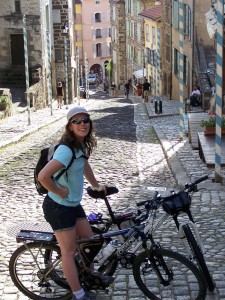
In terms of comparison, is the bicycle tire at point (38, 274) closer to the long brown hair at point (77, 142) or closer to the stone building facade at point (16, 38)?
the long brown hair at point (77, 142)

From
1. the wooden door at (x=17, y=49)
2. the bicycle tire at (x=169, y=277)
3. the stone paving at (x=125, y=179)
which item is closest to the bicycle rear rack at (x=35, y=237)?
the stone paving at (x=125, y=179)

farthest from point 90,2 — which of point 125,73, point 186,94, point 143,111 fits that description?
point 143,111

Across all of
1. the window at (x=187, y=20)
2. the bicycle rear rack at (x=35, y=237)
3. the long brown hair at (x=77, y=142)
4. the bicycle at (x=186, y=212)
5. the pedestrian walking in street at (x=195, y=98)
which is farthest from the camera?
the window at (x=187, y=20)

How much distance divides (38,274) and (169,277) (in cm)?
117

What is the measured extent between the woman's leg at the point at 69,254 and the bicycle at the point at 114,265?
0.49 ft

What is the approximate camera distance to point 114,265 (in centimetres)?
539

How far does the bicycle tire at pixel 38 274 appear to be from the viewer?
215 inches

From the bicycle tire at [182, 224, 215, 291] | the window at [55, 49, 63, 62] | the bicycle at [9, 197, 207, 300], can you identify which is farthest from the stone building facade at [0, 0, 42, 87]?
the bicycle tire at [182, 224, 215, 291]

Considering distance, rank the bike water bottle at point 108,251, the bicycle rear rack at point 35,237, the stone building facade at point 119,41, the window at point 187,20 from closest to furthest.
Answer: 1. the bike water bottle at point 108,251
2. the bicycle rear rack at point 35,237
3. the window at point 187,20
4. the stone building facade at point 119,41

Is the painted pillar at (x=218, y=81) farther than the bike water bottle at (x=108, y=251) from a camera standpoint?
Yes

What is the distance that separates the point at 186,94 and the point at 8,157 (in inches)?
831

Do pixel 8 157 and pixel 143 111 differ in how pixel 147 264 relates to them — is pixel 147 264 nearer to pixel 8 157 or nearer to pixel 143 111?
pixel 8 157

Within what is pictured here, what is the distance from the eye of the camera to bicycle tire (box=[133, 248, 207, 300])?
16.9ft

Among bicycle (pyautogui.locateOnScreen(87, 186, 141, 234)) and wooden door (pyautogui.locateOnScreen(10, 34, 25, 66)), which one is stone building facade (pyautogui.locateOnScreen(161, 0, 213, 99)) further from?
bicycle (pyautogui.locateOnScreen(87, 186, 141, 234))
